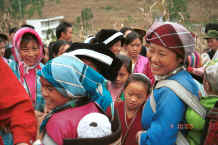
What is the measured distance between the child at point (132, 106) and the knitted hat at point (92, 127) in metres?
1.01

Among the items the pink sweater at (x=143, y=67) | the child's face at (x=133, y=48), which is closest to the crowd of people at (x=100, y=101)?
the pink sweater at (x=143, y=67)

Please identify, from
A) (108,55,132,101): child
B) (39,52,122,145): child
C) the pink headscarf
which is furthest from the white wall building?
(39,52,122,145): child

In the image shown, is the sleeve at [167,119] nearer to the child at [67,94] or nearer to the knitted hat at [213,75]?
the knitted hat at [213,75]

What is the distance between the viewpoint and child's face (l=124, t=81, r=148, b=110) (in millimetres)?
2646

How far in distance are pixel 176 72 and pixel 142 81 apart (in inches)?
31.8

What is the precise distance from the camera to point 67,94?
5.43 ft

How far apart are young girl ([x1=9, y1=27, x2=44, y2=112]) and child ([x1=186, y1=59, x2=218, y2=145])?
1766mm

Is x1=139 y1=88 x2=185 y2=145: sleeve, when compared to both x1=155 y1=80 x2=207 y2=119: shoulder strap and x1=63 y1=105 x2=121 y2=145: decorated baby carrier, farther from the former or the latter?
x1=63 y1=105 x2=121 y2=145: decorated baby carrier

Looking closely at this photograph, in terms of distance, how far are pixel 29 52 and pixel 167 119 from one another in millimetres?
1937

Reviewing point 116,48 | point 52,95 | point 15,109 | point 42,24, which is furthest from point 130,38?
point 42,24

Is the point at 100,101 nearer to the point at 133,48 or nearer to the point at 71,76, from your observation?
the point at 71,76

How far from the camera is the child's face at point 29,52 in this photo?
3.08 m

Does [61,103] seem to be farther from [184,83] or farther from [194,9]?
[194,9]

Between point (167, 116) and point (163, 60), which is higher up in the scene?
point (163, 60)
